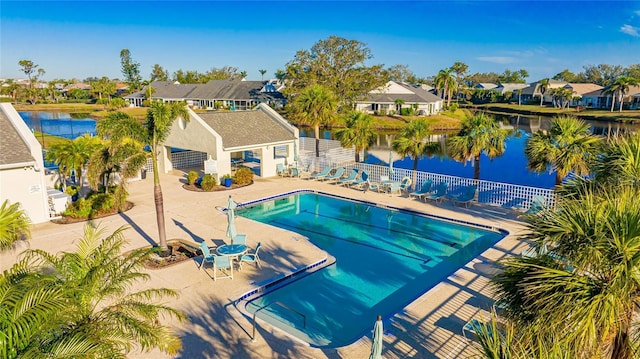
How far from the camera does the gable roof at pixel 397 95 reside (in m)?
66.9

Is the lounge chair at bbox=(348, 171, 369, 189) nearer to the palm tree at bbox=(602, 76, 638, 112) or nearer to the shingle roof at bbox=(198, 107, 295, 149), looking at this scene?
the shingle roof at bbox=(198, 107, 295, 149)

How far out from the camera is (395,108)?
6688 cm

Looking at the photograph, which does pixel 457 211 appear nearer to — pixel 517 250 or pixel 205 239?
pixel 517 250

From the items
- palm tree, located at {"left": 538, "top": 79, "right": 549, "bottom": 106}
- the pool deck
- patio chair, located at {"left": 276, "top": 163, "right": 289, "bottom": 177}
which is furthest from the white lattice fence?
palm tree, located at {"left": 538, "top": 79, "right": 549, "bottom": 106}

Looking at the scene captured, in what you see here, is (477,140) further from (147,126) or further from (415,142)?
(147,126)

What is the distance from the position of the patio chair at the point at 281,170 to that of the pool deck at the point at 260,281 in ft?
13.3

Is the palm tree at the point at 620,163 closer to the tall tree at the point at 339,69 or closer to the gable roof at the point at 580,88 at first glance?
the tall tree at the point at 339,69

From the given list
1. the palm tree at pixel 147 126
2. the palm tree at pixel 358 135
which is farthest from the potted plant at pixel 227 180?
the palm tree at pixel 147 126

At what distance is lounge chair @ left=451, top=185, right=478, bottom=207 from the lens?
61.7ft

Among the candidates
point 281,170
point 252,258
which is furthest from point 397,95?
point 252,258

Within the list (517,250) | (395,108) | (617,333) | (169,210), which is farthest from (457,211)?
(395,108)

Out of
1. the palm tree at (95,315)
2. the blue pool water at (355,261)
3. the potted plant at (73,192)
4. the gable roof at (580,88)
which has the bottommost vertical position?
the blue pool water at (355,261)

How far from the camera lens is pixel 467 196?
742 inches

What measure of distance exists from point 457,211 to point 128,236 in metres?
12.8
